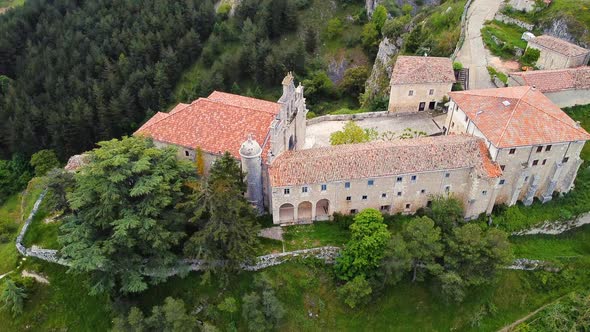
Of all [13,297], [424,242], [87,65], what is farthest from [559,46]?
[87,65]

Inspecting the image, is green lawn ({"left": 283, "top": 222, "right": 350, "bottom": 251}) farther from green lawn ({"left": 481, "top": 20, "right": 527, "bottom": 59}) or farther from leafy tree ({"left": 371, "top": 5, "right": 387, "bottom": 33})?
leafy tree ({"left": 371, "top": 5, "right": 387, "bottom": 33})

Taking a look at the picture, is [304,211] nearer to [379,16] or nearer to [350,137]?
[350,137]

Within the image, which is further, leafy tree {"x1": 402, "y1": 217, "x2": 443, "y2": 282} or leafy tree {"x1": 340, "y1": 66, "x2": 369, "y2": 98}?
leafy tree {"x1": 340, "y1": 66, "x2": 369, "y2": 98}

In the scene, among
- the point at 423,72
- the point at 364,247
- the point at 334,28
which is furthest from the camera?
the point at 334,28

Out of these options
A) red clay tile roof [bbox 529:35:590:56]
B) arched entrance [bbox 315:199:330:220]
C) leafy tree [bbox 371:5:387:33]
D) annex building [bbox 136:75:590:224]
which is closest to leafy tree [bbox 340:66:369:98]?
leafy tree [bbox 371:5:387:33]

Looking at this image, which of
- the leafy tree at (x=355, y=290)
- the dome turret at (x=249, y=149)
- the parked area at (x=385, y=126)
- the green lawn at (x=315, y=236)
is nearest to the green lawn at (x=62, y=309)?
the green lawn at (x=315, y=236)

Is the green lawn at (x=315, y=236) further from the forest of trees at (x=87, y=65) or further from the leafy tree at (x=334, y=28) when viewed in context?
the leafy tree at (x=334, y=28)
